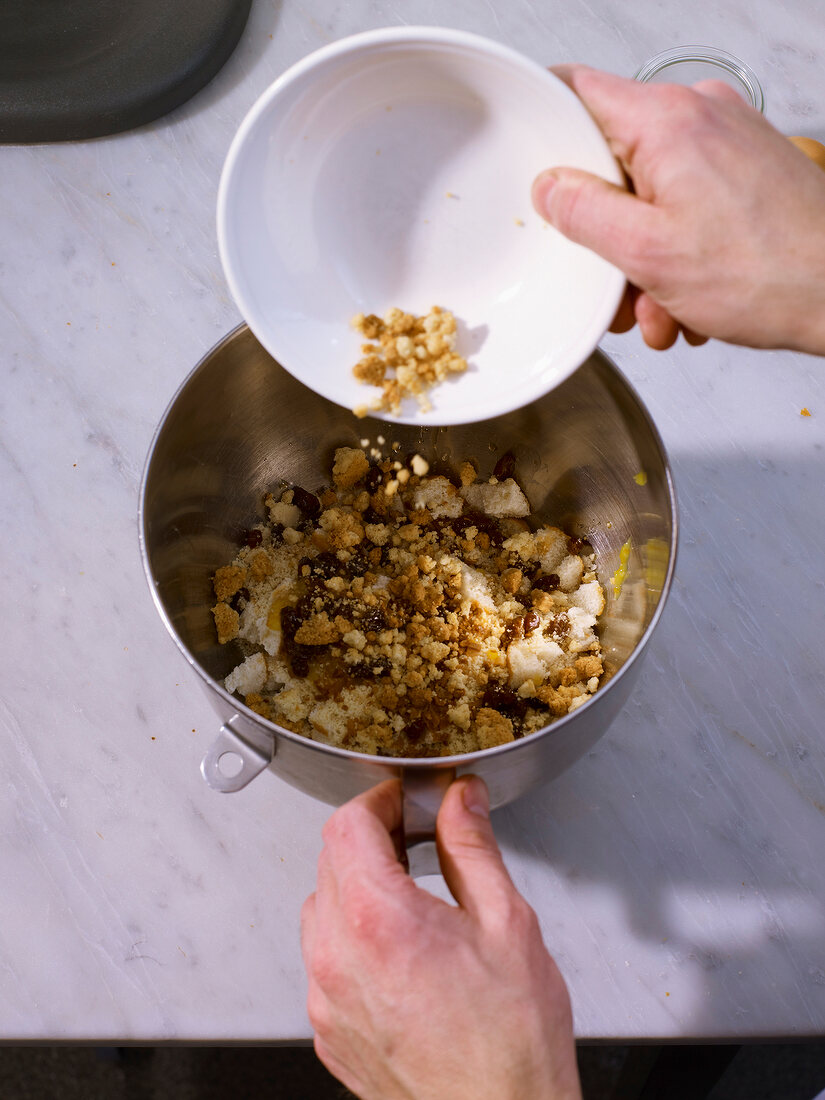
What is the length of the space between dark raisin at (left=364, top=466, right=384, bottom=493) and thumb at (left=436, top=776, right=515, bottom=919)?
40 cm

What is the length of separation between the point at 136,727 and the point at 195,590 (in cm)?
19

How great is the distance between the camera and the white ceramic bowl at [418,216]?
25.1 inches

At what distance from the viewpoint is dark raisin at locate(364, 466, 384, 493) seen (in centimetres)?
93

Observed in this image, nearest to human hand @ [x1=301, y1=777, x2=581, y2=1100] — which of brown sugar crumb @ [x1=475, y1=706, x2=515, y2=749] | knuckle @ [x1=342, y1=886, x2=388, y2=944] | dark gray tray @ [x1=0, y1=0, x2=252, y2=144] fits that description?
knuckle @ [x1=342, y1=886, x2=388, y2=944]

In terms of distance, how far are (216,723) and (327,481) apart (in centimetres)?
29

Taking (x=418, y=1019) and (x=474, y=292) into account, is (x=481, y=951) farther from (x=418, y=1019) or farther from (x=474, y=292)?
(x=474, y=292)

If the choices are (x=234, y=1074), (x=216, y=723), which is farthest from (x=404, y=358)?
(x=234, y=1074)

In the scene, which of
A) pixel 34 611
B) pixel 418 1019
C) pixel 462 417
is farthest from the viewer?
pixel 34 611

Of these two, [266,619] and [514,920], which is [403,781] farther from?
[266,619]

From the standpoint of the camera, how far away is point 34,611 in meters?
0.94

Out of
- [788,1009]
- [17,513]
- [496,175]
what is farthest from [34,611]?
[788,1009]

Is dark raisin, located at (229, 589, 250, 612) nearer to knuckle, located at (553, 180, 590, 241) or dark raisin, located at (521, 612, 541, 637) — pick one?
dark raisin, located at (521, 612, 541, 637)

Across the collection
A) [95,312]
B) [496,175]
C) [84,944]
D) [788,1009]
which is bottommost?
[788,1009]

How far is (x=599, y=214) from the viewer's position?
61 centimetres
